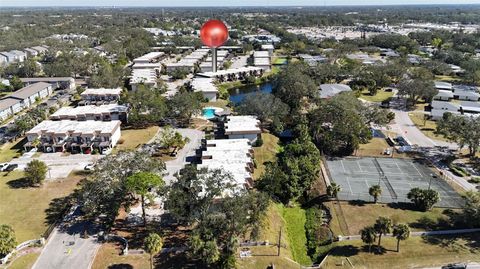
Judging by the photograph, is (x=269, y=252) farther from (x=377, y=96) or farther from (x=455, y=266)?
(x=377, y=96)

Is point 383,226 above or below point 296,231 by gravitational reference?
above

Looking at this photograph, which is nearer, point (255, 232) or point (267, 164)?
point (255, 232)

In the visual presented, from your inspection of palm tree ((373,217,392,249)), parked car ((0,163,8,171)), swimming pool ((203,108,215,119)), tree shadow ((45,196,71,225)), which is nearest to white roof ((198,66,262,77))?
swimming pool ((203,108,215,119))

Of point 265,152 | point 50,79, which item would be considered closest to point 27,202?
point 265,152

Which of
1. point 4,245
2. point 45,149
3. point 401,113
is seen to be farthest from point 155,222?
point 401,113

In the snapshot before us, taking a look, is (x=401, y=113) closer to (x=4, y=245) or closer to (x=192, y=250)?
(x=192, y=250)

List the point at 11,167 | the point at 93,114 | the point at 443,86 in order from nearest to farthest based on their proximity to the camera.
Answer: the point at 11,167
the point at 93,114
the point at 443,86

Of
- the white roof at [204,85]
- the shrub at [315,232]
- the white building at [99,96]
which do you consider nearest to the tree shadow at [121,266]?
the shrub at [315,232]

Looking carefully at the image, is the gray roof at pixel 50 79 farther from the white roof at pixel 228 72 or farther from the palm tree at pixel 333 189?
the palm tree at pixel 333 189
